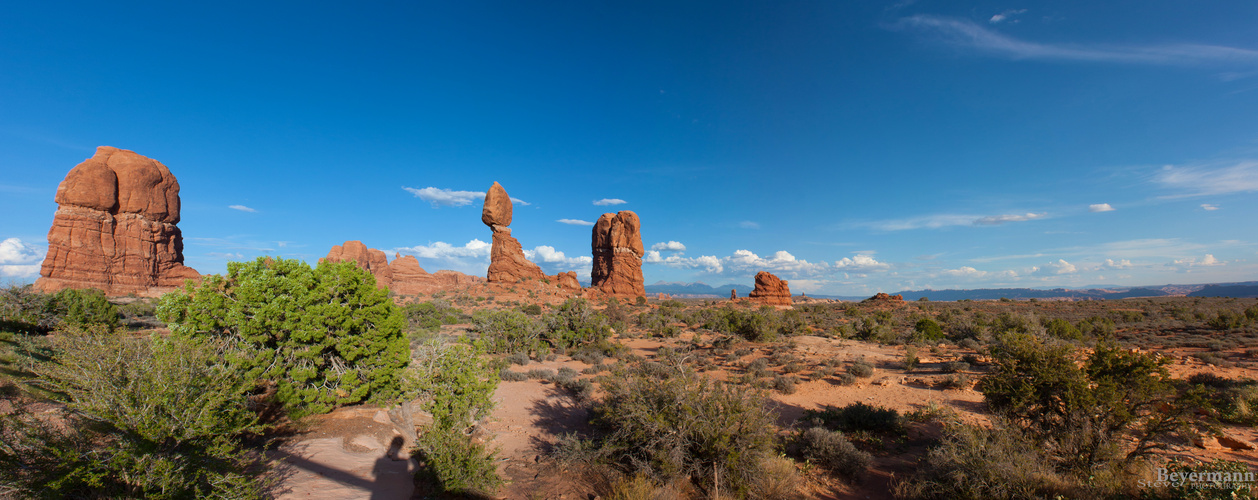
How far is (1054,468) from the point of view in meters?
6.32

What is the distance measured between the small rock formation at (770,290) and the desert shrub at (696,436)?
48.6 m

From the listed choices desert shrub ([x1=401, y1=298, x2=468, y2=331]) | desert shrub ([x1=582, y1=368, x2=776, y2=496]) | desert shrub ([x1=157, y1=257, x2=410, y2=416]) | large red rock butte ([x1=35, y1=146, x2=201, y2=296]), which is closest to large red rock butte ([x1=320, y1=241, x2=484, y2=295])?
large red rock butte ([x1=35, y1=146, x2=201, y2=296])

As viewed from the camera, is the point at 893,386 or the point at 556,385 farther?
the point at 556,385

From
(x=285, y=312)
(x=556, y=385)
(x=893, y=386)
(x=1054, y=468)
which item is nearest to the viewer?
(x=1054, y=468)

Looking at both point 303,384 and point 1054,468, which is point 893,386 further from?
point 303,384

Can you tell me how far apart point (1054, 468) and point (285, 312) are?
15782mm

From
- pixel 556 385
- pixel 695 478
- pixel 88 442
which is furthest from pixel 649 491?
pixel 556 385

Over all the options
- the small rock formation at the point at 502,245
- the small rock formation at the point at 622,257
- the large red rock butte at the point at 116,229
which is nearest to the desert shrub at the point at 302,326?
the small rock formation at the point at 502,245

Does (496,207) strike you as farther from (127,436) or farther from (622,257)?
(127,436)

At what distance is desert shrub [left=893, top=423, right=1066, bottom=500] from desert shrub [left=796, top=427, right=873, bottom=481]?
972 millimetres

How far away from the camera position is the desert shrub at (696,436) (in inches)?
289

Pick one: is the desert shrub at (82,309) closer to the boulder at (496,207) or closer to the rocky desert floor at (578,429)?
the rocky desert floor at (578,429)

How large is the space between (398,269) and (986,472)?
73371 millimetres

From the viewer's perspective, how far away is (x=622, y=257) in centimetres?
5288
